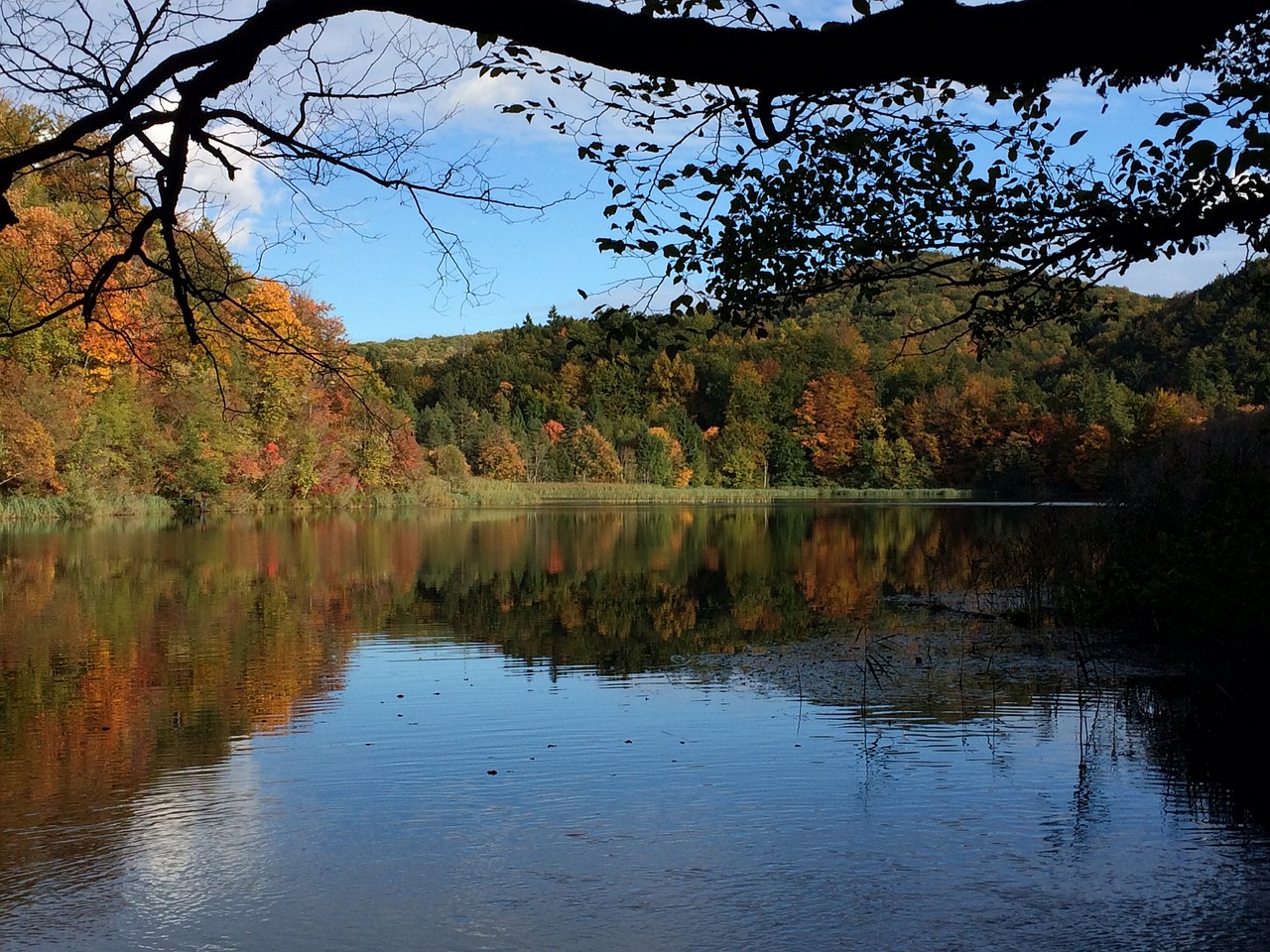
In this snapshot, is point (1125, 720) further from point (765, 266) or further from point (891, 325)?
point (891, 325)

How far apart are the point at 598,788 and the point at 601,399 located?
90.5 m

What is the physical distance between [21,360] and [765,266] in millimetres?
37069

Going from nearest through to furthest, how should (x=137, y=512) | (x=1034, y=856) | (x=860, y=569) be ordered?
(x=1034, y=856) → (x=860, y=569) → (x=137, y=512)

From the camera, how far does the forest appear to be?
11586 millimetres

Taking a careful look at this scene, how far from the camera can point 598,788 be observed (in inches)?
287

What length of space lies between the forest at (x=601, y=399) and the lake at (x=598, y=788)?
2151 mm

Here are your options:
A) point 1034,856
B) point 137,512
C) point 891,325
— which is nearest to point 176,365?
point 137,512

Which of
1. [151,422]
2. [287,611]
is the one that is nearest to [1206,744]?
[287,611]

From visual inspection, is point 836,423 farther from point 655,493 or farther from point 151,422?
point 151,422

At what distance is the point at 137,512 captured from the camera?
43.0 m

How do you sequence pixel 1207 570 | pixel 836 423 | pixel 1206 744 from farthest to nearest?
pixel 836 423
pixel 1207 570
pixel 1206 744

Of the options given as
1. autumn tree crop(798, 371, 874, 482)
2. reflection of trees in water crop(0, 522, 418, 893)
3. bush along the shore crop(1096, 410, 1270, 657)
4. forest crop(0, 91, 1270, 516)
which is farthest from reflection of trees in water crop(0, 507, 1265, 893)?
autumn tree crop(798, 371, 874, 482)

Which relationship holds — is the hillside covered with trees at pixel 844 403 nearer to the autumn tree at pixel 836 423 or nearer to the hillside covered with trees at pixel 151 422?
the autumn tree at pixel 836 423

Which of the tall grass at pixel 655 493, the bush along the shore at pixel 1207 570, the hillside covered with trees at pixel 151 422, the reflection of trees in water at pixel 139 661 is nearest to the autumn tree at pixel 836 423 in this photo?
the tall grass at pixel 655 493
